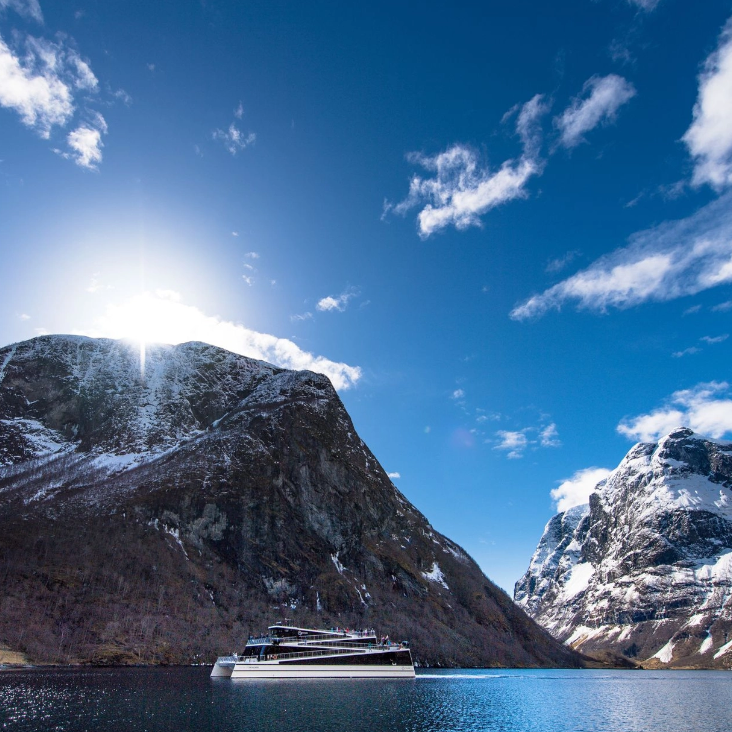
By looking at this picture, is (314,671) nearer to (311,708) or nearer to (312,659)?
(312,659)

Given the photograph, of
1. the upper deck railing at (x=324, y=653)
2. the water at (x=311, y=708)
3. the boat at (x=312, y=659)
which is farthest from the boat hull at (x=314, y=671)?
the water at (x=311, y=708)

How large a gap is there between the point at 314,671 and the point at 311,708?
5789 centimetres

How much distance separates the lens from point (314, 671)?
405 ft

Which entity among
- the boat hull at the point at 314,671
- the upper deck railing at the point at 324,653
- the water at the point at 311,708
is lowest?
the water at the point at 311,708

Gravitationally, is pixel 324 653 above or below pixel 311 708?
above

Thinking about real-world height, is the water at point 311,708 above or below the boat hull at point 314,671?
below

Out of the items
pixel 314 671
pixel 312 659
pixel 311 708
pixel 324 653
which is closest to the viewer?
pixel 311 708

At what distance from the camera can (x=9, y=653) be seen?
133000 mm

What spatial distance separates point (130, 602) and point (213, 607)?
27.4m

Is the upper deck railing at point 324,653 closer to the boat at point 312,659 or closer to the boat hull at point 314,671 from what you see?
the boat at point 312,659

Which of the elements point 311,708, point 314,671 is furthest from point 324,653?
point 311,708

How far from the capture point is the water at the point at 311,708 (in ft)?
187

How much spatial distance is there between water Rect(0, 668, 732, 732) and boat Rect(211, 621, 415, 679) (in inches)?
426

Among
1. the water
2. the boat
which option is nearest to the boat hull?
the boat
